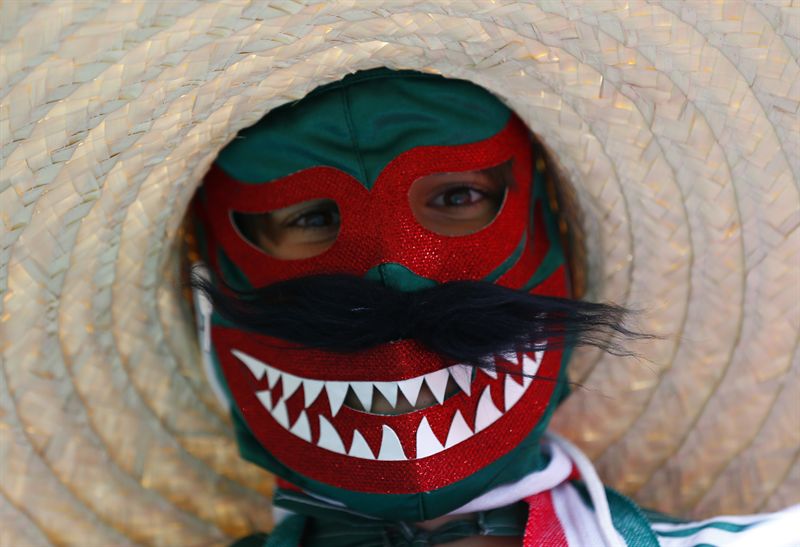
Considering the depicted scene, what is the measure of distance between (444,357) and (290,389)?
0.21 m

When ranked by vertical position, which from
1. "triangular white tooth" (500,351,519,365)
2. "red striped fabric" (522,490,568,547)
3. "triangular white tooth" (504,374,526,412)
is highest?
"triangular white tooth" (500,351,519,365)

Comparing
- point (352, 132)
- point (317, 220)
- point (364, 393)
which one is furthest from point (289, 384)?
point (352, 132)

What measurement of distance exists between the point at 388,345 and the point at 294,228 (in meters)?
0.25

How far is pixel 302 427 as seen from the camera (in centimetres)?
121

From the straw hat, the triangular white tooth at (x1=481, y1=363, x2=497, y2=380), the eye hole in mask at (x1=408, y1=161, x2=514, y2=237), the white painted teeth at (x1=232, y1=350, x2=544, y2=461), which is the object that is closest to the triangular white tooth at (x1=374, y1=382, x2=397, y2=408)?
the white painted teeth at (x1=232, y1=350, x2=544, y2=461)

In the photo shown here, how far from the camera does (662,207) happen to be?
1.31 m

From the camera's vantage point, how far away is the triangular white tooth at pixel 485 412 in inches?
46.1

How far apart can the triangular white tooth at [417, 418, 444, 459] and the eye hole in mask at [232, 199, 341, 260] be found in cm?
26

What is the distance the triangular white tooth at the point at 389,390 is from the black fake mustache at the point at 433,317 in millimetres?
50

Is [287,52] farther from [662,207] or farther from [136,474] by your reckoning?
[136,474]

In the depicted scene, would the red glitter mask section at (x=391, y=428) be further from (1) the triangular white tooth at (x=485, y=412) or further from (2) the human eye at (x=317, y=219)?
(2) the human eye at (x=317, y=219)

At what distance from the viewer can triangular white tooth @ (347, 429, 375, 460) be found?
1157 millimetres

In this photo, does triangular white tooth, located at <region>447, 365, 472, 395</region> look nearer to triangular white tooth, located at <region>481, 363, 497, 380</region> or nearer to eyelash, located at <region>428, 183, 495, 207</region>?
Answer: triangular white tooth, located at <region>481, 363, 497, 380</region>

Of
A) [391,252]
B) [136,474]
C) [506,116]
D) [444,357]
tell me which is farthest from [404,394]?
[136,474]
